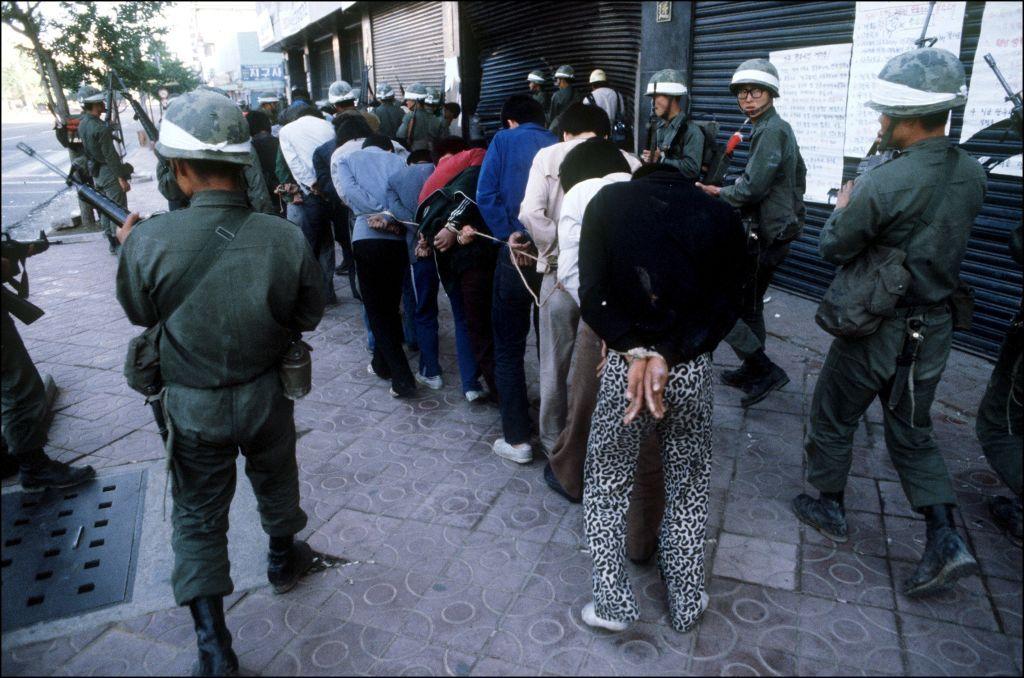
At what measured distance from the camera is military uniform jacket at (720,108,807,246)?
4.07 metres

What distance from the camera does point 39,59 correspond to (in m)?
12.0

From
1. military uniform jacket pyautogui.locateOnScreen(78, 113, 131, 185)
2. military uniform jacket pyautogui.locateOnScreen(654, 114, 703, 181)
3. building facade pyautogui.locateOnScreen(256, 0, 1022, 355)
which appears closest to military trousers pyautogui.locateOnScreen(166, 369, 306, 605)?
military uniform jacket pyautogui.locateOnScreen(654, 114, 703, 181)

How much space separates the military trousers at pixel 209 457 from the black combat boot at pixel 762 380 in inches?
121

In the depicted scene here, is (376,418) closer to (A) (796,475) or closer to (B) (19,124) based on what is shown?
(A) (796,475)

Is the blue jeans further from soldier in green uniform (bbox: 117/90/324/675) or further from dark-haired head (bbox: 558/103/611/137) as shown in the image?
soldier in green uniform (bbox: 117/90/324/675)

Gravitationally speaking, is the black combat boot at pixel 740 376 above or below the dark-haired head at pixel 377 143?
below

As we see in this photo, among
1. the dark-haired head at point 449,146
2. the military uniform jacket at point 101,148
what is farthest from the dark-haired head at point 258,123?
the dark-haired head at point 449,146

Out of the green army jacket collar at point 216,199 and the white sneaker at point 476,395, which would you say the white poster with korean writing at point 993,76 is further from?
the green army jacket collar at point 216,199

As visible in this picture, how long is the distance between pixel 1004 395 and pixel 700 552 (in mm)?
1676

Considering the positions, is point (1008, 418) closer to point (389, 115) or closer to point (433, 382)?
point (433, 382)

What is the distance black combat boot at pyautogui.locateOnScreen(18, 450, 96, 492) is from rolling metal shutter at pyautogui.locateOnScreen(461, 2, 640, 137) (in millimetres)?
7739

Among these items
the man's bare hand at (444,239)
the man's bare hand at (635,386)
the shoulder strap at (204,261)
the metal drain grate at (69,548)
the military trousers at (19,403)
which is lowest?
the metal drain grate at (69,548)

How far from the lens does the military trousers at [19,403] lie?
3555 millimetres

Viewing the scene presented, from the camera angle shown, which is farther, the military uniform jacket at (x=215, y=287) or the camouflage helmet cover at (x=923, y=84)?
the camouflage helmet cover at (x=923, y=84)
